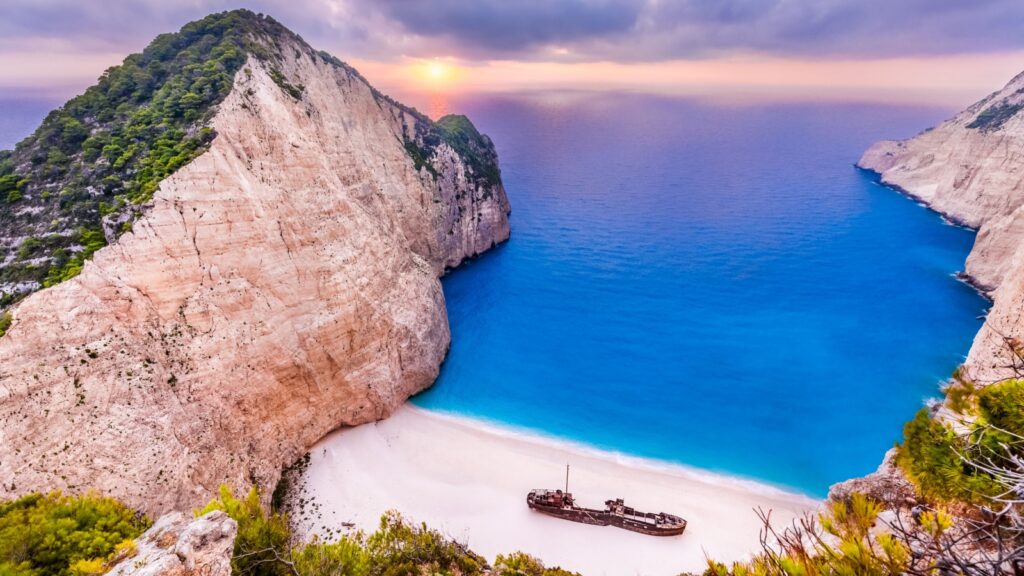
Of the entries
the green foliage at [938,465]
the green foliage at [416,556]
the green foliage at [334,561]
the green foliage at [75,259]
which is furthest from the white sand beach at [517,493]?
the green foliage at [75,259]

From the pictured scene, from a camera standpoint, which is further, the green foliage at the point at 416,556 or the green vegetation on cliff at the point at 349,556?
the green foliage at the point at 416,556

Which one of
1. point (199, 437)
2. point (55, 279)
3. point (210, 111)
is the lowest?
point (199, 437)

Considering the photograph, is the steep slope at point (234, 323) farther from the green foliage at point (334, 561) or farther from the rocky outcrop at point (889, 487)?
the rocky outcrop at point (889, 487)

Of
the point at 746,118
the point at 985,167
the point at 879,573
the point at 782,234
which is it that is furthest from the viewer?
the point at 746,118

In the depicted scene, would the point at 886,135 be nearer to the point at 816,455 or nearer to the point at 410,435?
the point at 816,455

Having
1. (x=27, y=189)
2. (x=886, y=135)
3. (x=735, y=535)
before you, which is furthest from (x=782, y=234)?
(x=886, y=135)

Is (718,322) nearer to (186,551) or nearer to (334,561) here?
(334,561)
